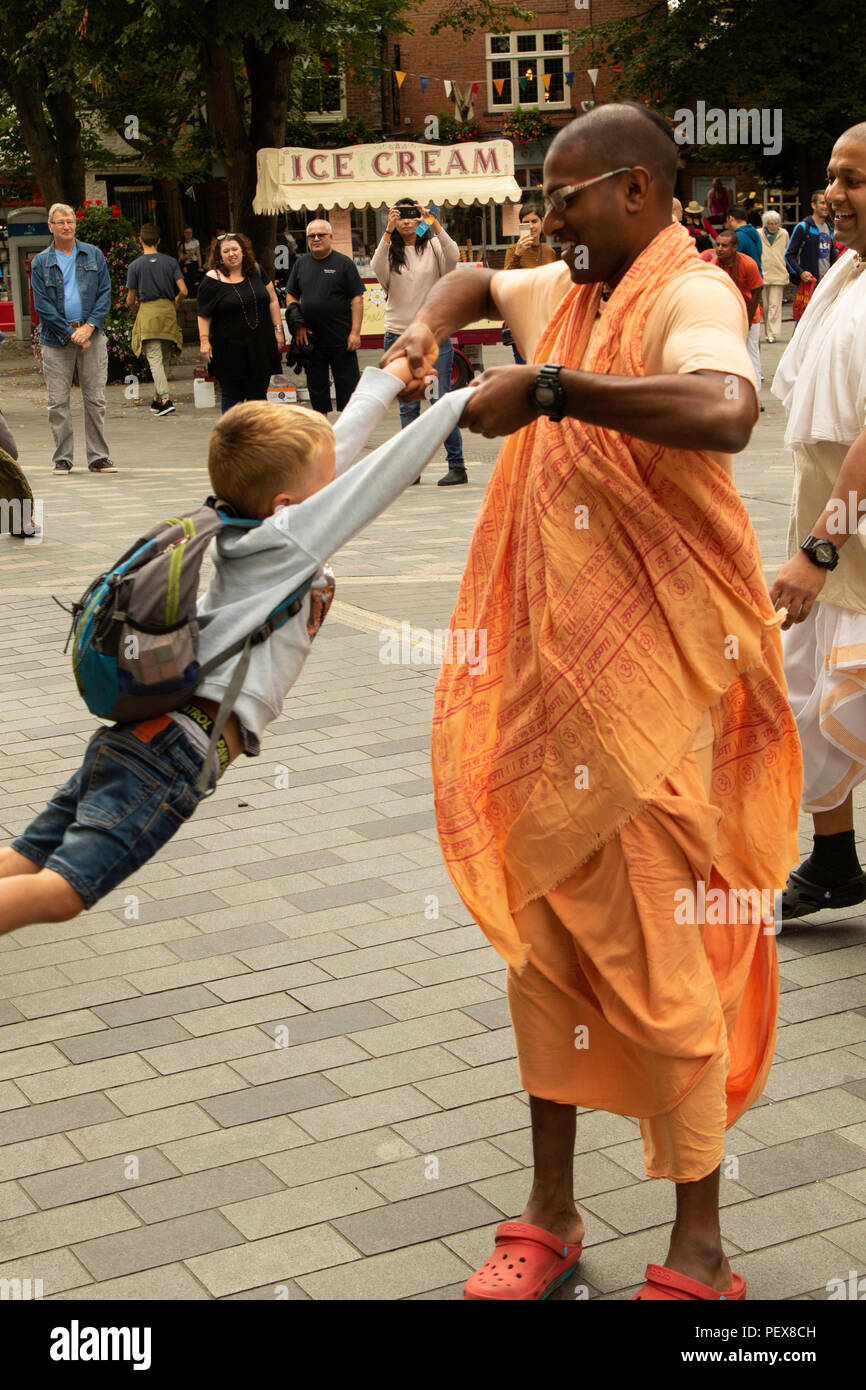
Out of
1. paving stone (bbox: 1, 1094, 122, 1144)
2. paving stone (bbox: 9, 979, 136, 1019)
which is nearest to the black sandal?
paving stone (bbox: 9, 979, 136, 1019)

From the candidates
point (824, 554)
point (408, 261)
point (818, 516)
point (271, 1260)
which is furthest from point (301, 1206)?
point (408, 261)

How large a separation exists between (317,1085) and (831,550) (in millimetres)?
1783

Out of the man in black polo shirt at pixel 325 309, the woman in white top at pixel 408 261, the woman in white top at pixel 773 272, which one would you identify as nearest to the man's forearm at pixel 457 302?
the woman in white top at pixel 408 261

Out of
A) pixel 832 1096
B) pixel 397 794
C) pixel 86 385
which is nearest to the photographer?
pixel 832 1096

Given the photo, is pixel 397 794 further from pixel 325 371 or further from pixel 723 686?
pixel 325 371

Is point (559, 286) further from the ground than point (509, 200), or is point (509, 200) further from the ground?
point (509, 200)

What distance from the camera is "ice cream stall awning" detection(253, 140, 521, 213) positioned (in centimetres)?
2183

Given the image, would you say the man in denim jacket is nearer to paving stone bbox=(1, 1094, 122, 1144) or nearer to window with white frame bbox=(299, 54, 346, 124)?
paving stone bbox=(1, 1094, 122, 1144)

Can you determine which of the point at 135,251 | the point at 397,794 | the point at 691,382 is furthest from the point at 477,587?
the point at 135,251

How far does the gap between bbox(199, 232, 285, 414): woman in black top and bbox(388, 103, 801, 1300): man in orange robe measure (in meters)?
10.1

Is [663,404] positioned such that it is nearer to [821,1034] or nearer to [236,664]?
[236,664]

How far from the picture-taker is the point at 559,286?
297 centimetres

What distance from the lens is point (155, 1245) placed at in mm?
2930

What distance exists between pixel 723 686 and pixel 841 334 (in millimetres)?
1640
